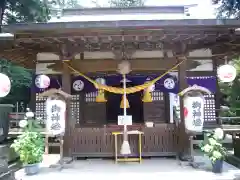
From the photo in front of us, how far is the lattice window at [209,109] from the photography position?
12.3 meters

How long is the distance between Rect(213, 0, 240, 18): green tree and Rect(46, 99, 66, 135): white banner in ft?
51.0

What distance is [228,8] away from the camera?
62.2 ft

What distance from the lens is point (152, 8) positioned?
53.2ft

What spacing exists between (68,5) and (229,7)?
2598cm

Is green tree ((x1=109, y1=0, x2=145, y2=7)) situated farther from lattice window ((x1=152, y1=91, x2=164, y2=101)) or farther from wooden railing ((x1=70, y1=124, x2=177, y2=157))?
wooden railing ((x1=70, y1=124, x2=177, y2=157))

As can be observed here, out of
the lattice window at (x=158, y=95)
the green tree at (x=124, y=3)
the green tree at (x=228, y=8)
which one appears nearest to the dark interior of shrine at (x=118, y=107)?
the lattice window at (x=158, y=95)

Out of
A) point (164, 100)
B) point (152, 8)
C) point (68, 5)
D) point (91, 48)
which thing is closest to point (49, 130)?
point (91, 48)

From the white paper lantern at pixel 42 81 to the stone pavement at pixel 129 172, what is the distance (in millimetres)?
3743

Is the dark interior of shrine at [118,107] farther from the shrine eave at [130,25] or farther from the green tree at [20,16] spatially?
the green tree at [20,16]

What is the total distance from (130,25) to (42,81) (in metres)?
5.31

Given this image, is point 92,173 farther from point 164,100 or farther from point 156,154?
point 164,100

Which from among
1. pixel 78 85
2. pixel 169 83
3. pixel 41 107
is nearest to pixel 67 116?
pixel 78 85

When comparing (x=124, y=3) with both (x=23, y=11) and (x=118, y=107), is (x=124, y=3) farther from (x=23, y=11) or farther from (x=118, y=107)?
(x=118, y=107)

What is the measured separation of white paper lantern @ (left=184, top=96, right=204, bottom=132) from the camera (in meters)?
7.38
